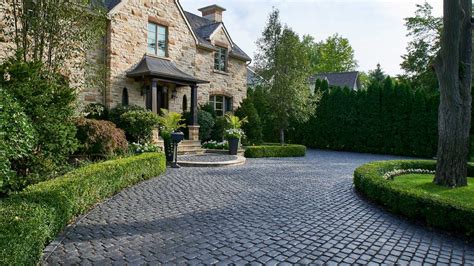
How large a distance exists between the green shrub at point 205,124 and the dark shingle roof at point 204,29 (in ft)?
14.4

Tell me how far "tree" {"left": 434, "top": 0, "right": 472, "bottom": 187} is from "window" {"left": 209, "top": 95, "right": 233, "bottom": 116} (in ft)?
45.2

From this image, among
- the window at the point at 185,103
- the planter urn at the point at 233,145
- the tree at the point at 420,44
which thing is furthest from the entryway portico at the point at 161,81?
the tree at the point at 420,44

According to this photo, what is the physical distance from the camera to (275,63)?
18.2 meters

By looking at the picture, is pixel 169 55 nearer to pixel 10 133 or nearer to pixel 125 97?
pixel 125 97

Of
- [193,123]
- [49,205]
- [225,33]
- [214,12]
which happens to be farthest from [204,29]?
[49,205]

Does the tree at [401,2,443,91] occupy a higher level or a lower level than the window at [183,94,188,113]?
higher

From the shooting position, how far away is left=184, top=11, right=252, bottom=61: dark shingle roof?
19859mm

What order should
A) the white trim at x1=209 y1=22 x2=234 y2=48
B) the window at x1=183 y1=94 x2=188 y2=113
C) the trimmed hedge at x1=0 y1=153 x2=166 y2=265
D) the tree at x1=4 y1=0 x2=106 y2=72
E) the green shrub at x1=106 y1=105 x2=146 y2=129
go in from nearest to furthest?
the trimmed hedge at x1=0 y1=153 x2=166 y2=265
the tree at x1=4 y1=0 x2=106 y2=72
the green shrub at x1=106 y1=105 x2=146 y2=129
the window at x1=183 y1=94 x2=188 y2=113
the white trim at x1=209 y1=22 x2=234 y2=48

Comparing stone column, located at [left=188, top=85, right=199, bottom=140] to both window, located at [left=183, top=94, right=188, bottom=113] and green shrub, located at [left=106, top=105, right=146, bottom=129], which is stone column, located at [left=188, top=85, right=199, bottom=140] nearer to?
window, located at [left=183, top=94, right=188, bottom=113]

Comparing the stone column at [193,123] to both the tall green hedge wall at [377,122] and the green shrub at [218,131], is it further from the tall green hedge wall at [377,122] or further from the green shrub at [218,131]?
the tall green hedge wall at [377,122]

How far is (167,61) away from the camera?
56.1 ft

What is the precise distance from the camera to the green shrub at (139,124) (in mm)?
12711

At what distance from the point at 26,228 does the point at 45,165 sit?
3.89m

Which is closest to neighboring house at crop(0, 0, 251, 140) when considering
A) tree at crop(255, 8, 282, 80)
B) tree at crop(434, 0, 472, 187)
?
tree at crop(255, 8, 282, 80)
